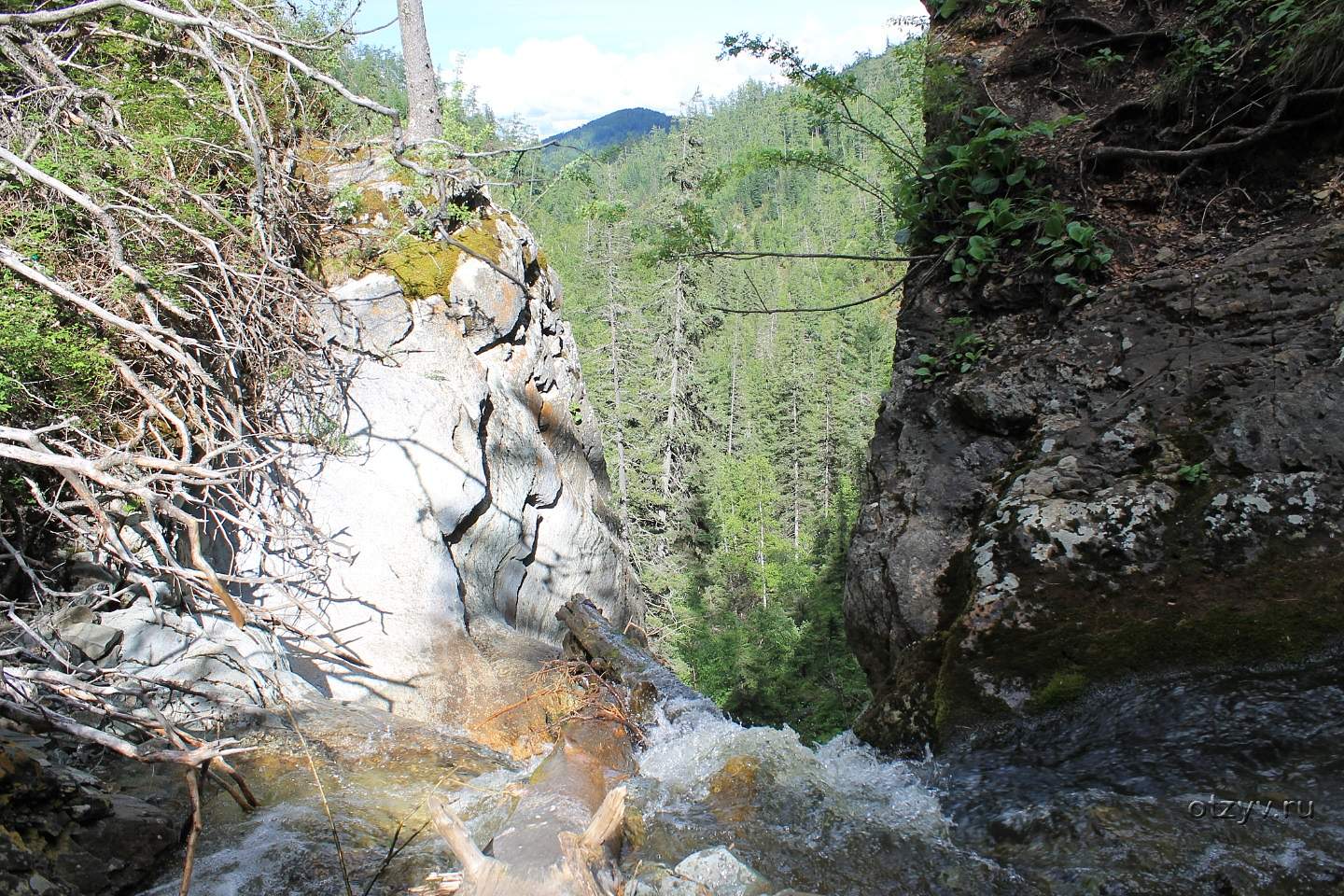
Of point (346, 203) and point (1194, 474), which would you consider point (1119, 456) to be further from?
point (346, 203)

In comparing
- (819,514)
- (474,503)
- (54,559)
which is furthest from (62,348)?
(819,514)

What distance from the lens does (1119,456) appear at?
363cm

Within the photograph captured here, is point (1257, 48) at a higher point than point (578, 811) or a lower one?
higher

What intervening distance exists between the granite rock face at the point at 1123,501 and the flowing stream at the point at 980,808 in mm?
208

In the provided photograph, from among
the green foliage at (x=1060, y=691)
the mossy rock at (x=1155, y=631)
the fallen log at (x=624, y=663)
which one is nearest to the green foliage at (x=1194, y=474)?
the mossy rock at (x=1155, y=631)

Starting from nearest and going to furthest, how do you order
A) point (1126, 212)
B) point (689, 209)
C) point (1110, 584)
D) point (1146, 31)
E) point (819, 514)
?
point (1110, 584)
point (1126, 212)
point (1146, 31)
point (689, 209)
point (819, 514)

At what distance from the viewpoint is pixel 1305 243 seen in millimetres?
3768

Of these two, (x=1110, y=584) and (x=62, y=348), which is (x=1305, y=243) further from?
(x=62, y=348)

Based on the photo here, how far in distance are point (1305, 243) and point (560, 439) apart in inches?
305

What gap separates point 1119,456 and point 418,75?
8.79 meters

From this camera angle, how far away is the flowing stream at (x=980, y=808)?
2236 mm

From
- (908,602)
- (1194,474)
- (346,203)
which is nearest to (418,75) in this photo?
(346,203)

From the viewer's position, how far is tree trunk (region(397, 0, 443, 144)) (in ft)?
28.1

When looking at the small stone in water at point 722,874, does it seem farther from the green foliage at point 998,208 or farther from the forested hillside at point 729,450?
the forested hillside at point 729,450
